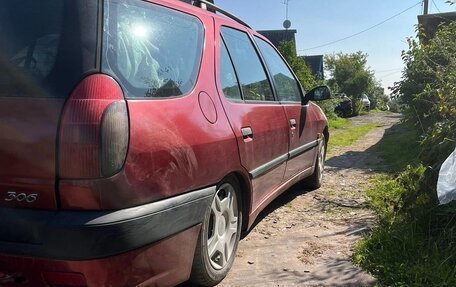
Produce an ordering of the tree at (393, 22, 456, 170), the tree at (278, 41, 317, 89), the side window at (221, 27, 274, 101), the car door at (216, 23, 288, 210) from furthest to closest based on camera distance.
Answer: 1. the tree at (278, 41, 317, 89)
2. the tree at (393, 22, 456, 170)
3. the side window at (221, 27, 274, 101)
4. the car door at (216, 23, 288, 210)

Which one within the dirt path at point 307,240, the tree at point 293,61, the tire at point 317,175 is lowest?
the dirt path at point 307,240

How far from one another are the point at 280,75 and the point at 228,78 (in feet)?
5.13

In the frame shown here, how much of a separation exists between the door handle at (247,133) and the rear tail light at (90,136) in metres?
1.29

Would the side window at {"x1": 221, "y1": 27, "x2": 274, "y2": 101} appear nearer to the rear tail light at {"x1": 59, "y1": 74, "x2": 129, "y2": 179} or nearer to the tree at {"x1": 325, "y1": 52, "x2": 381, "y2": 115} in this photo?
the rear tail light at {"x1": 59, "y1": 74, "x2": 129, "y2": 179}

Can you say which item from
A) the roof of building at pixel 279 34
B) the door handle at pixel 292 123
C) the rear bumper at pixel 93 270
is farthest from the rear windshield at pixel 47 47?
the roof of building at pixel 279 34

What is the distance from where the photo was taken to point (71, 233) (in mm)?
1891

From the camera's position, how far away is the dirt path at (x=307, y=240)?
3.21 meters

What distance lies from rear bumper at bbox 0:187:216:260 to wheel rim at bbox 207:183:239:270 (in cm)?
87

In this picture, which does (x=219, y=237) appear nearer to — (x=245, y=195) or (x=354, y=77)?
(x=245, y=195)

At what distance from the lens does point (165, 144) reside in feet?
7.23

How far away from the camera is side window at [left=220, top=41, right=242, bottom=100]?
3.10 m

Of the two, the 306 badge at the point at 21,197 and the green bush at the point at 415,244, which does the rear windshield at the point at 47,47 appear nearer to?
the 306 badge at the point at 21,197

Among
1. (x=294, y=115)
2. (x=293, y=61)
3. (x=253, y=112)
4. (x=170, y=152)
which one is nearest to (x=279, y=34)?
(x=293, y=61)

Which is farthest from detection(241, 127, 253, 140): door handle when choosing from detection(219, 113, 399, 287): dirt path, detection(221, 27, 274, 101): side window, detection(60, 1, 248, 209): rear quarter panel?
detection(219, 113, 399, 287): dirt path
